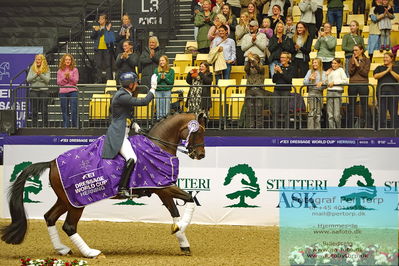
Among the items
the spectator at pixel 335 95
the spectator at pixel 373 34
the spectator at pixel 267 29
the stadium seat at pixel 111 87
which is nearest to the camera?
the spectator at pixel 335 95

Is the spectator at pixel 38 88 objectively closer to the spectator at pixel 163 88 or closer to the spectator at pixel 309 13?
the spectator at pixel 163 88

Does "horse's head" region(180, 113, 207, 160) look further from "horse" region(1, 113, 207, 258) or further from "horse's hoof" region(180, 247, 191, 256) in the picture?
"horse's hoof" region(180, 247, 191, 256)

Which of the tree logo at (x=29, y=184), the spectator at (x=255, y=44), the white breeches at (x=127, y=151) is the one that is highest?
the spectator at (x=255, y=44)

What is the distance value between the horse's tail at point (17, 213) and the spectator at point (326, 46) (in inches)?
315

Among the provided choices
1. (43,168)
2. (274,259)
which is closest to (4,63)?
(43,168)

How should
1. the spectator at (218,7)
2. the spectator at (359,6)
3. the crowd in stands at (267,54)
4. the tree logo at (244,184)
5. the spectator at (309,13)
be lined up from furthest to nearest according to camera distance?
the spectator at (359,6), the spectator at (218,7), the spectator at (309,13), the crowd in stands at (267,54), the tree logo at (244,184)

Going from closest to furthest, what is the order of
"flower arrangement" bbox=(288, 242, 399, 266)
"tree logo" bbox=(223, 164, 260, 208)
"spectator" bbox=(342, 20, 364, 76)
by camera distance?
"flower arrangement" bbox=(288, 242, 399, 266)
"tree logo" bbox=(223, 164, 260, 208)
"spectator" bbox=(342, 20, 364, 76)

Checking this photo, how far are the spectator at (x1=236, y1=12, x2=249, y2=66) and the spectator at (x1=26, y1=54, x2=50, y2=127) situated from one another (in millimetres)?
4262

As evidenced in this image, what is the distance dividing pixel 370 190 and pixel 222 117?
6.37 meters

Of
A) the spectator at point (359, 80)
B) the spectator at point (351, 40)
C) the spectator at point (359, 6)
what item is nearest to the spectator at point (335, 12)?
the spectator at point (359, 6)

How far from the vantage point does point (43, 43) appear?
82.5 ft

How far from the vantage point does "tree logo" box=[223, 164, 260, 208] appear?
1862 cm

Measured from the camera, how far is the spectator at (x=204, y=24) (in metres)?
22.0

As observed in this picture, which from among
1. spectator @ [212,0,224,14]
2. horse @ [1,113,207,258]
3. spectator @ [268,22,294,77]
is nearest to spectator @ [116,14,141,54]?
spectator @ [212,0,224,14]
